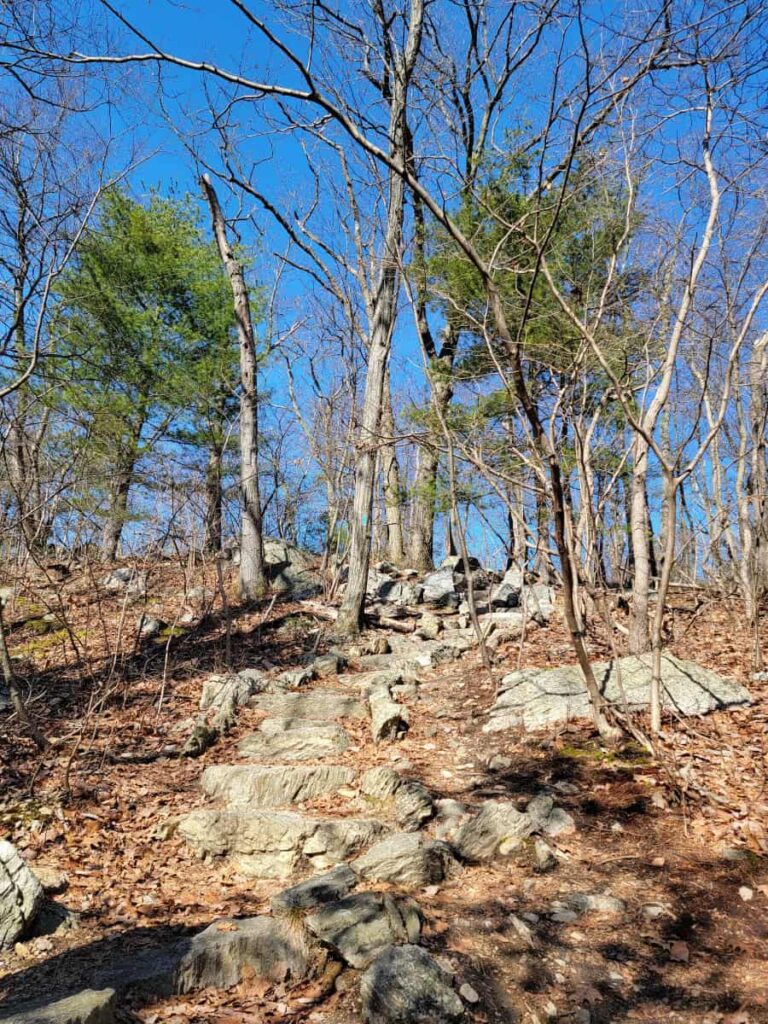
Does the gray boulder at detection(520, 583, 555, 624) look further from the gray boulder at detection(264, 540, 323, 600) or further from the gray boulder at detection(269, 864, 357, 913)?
the gray boulder at detection(269, 864, 357, 913)

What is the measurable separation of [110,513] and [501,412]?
783cm

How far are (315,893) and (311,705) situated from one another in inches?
132

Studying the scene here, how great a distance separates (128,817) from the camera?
→ 14.9ft

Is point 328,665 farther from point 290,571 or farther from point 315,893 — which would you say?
point 315,893

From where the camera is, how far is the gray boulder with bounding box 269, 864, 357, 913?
10.4 feet

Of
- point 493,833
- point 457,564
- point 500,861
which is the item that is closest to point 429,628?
Answer: point 457,564

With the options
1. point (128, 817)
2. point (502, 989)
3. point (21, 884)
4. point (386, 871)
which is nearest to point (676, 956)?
point (502, 989)

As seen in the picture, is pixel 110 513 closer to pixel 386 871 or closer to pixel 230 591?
pixel 230 591

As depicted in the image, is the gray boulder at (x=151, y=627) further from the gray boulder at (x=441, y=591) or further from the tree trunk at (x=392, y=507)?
the tree trunk at (x=392, y=507)

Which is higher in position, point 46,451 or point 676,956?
point 46,451

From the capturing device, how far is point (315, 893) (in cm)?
325

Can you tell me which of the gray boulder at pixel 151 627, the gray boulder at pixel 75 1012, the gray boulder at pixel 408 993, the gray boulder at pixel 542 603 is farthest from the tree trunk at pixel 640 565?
the gray boulder at pixel 151 627

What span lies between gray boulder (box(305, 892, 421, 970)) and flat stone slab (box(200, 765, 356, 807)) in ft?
5.60

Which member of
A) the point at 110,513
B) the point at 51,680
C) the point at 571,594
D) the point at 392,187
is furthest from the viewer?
the point at 110,513
